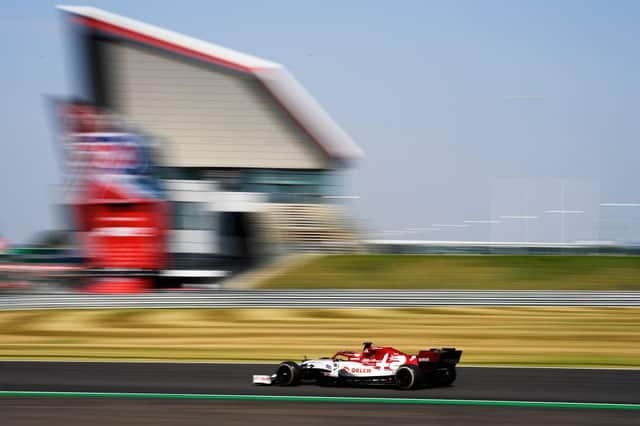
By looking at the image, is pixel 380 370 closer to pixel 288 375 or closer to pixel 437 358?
pixel 437 358

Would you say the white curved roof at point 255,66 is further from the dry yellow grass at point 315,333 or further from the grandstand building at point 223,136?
the dry yellow grass at point 315,333

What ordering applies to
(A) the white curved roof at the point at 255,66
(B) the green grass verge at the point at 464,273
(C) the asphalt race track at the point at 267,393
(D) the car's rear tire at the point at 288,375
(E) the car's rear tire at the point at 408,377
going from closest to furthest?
(C) the asphalt race track at the point at 267,393 → (E) the car's rear tire at the point at 408,377 → (D) the car's rear tire at the point at 288,375 → (B) the green grass verge at the point at 464,273 → (A) the white curved roof at the point at 255,66

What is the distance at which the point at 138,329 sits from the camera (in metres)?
19.0

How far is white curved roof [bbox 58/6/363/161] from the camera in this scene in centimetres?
4184

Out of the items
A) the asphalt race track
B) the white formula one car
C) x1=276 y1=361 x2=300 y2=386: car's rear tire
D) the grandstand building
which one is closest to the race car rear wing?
the white formula one car

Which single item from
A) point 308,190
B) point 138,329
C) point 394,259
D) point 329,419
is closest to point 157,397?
point 329,419

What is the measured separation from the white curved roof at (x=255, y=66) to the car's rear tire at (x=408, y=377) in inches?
1329

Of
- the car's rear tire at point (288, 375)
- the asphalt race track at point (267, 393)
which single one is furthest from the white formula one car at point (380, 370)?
the asphalt race track at point (267, 393)

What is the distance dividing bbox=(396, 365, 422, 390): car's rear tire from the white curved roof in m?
33.8

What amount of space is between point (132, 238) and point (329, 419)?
22589 millimetres

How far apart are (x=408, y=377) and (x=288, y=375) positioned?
1.24m

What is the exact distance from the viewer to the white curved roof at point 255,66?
Result: 4184 centimetres

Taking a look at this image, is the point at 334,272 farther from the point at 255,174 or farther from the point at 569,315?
the point at 569,315

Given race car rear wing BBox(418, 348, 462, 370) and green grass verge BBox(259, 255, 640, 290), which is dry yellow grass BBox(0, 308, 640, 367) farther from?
green grass verge BBox(259, 255, 640, 290)
